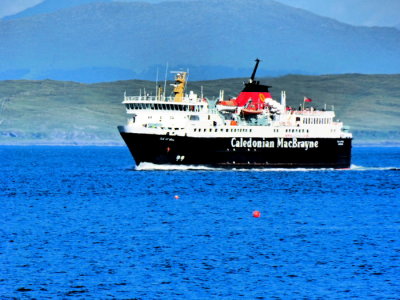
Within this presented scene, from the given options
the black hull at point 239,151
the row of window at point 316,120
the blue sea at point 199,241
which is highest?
the row of window at point 316,120

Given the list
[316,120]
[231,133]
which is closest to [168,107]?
[231,133]

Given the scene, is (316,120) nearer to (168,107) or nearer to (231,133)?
(231,133)

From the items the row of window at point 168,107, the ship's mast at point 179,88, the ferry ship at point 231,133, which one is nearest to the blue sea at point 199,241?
the ferry ship at point 231,133

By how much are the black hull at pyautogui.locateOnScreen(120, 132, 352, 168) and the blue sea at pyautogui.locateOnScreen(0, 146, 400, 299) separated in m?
8.64

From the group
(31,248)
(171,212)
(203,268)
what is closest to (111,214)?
(171,212)

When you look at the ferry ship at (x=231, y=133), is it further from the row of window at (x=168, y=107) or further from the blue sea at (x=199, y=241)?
the blue sea at (x=199, y=241)

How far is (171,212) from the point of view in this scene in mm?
68500

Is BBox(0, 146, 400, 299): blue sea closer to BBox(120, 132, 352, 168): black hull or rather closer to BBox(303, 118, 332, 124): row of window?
BBox(120, 132, 352, 168): black hull

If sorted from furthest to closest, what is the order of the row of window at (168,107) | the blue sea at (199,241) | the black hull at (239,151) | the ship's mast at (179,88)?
the ship's mast at (179,88) < the row of window at (168,107) < the black hull at (239,151) < the blue sea at (199,241)

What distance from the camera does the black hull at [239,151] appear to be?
10256 cm

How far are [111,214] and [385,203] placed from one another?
81.2 ft

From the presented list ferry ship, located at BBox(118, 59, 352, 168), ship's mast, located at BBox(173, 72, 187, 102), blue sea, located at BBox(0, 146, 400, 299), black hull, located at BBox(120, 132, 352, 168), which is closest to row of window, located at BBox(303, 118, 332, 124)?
ferry ship, located at BBox(118, 59, 352, 168)

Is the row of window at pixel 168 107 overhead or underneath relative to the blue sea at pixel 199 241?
overhead

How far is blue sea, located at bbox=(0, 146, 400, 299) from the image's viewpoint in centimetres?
4078
